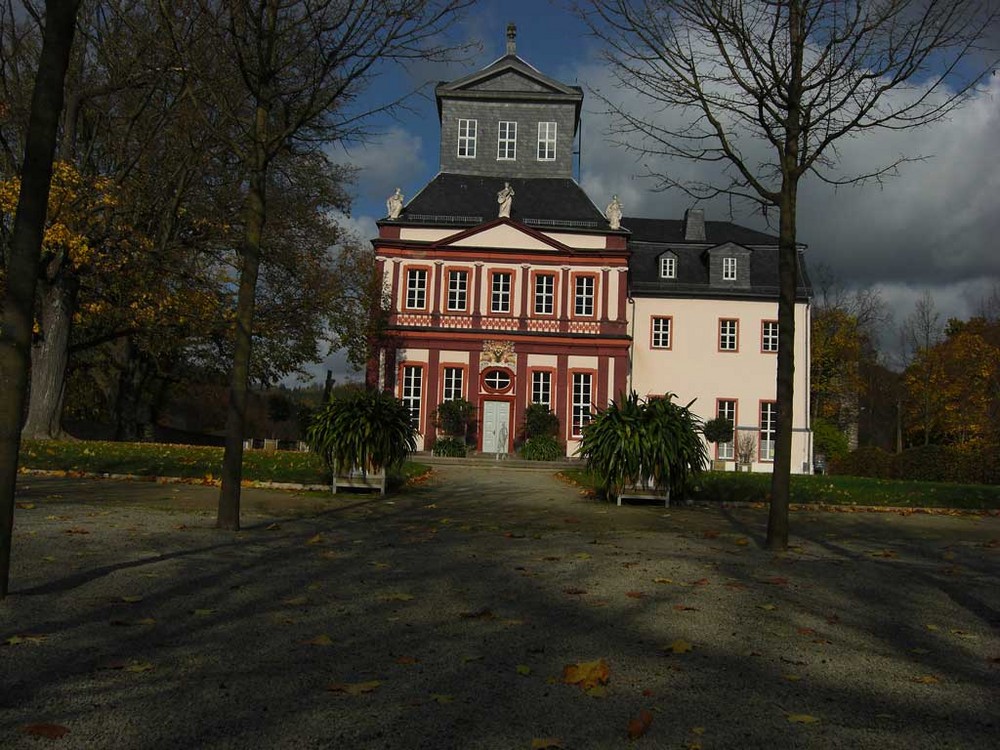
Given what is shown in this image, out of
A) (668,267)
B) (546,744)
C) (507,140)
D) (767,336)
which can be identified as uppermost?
(507,140)

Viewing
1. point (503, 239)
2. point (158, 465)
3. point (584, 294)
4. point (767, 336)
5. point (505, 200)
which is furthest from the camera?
point (767, 336)

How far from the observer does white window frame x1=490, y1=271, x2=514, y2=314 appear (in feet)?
127

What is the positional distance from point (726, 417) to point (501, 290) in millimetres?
11196

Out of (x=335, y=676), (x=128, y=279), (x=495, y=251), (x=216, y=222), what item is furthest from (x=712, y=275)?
(x=335, y=676)

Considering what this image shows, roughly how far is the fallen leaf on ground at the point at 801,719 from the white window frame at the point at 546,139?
40.5 metres

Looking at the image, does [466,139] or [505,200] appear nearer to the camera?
[505,200]

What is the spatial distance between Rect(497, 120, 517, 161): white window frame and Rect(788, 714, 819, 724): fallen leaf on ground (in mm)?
40496

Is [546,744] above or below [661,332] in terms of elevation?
below

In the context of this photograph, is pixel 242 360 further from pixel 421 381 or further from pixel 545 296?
pixel 545 296

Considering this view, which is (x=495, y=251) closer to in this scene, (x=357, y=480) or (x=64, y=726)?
(x=357, y=480)

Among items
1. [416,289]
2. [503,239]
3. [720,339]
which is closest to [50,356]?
[416,289]

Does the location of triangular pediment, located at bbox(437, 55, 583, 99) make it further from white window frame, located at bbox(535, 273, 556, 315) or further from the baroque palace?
white window frame, located at bbox(535, 273, 556, 315)

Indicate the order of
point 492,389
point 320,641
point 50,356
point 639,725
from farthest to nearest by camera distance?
point 492,389
point 50,356
point 320,641
point 639,725

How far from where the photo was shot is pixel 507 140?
43000mm
